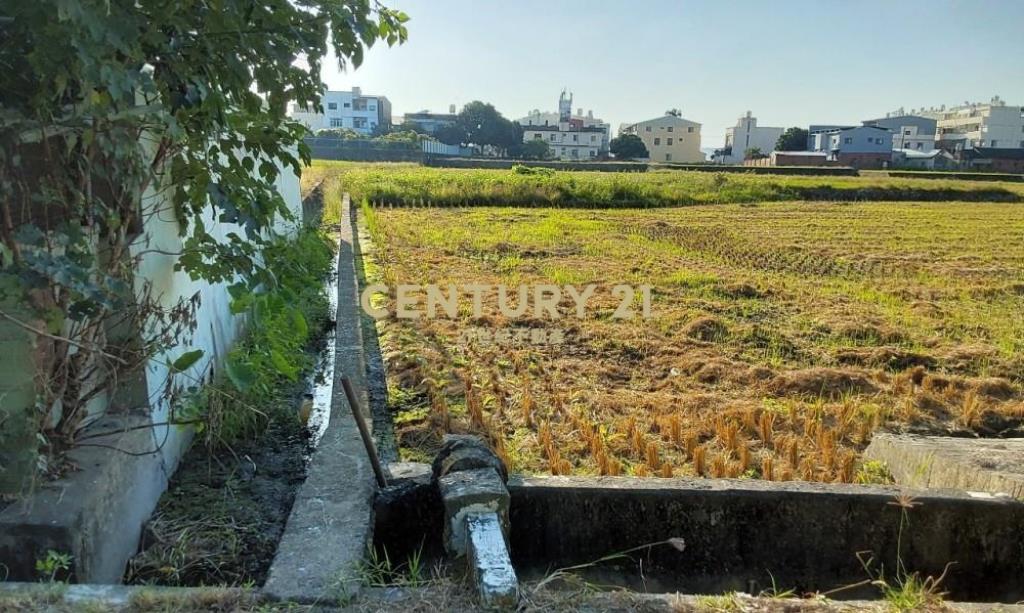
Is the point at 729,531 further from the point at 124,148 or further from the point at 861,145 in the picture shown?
the point at 861,145

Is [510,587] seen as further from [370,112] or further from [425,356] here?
[370,112]

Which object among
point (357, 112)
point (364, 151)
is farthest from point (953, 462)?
point (357, 112)

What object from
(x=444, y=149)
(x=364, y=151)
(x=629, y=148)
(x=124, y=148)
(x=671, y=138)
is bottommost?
(x=124, y=148)

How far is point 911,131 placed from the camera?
7438 cm

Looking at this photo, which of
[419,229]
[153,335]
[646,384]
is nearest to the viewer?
[153,335]

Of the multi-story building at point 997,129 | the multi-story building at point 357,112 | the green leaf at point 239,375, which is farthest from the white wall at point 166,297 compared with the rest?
the multi-story building at point 997,129

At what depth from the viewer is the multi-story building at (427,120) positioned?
232 feet

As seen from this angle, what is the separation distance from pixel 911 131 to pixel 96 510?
87.2 metres

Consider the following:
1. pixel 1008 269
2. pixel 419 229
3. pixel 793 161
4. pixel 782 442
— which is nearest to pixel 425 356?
pixel 782 442

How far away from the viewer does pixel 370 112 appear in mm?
68188

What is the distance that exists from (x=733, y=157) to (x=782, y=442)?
80.8 metres

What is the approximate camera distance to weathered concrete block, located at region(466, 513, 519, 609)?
6.54 feet

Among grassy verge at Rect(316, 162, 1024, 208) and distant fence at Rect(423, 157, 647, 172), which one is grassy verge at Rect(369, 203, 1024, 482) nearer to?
grassy verge at Rect(316, 162, 1024, 208)

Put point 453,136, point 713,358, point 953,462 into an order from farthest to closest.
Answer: point 453,136, point 713,358, point 953,462
